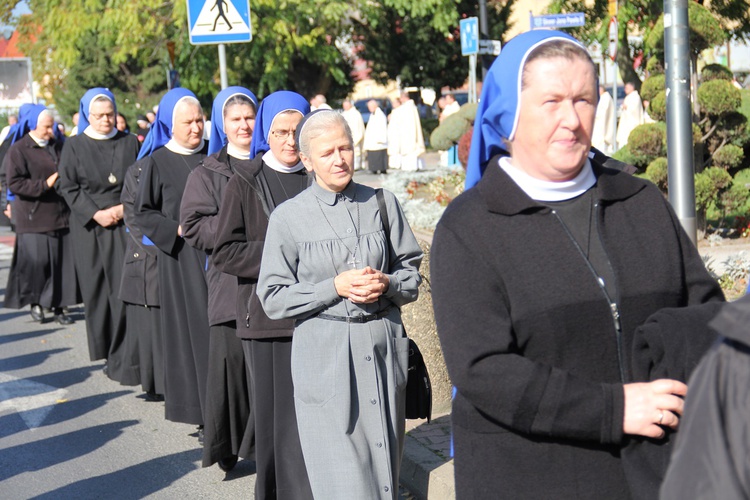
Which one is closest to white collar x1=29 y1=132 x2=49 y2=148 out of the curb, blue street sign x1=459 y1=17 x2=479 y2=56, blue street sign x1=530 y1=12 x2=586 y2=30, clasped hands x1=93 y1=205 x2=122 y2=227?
clasped hands x1=93 y1=205 x2=122 y2=227

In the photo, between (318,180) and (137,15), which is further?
(137,15)

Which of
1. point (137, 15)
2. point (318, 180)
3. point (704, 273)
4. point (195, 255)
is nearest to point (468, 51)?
point (137, 15)

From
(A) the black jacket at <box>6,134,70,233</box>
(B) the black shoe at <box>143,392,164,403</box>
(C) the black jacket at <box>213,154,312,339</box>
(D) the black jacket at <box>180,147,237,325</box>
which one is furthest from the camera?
(A) the black jacket at <box>6,134,70,233</box>

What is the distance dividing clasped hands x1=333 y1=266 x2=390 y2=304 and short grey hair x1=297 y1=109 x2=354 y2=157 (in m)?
0.56

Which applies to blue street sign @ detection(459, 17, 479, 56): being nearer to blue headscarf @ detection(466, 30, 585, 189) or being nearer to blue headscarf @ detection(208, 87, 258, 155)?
blue headscarf @ detection(208, 87, 258, 155)

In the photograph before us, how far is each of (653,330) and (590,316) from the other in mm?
152

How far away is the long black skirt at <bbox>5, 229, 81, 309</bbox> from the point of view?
11.7 metres

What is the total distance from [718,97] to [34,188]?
280 inches

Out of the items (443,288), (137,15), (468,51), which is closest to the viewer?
(443,288)

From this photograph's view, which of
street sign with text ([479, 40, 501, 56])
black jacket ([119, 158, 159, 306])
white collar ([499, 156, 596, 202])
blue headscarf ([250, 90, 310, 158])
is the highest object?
street sign with text ([479, 40, 501, 56])

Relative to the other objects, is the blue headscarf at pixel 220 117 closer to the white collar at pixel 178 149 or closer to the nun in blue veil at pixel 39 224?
the white collar at pixel 178 149

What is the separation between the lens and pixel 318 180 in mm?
4562

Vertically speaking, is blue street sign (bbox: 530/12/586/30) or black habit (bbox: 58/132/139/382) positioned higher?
blue street sign (bbox: 530/12/586/30)

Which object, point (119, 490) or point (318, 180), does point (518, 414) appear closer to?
point (318, 180)
